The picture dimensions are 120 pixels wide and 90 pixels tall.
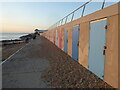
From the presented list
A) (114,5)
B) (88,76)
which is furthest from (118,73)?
(114,5)

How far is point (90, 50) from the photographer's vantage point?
5695mm

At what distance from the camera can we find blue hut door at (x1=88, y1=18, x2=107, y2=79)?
459 cm

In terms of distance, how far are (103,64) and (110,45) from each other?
818mm

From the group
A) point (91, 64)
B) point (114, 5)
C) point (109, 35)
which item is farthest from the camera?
point (91, 64)

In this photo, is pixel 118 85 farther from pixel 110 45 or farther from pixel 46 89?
pixel 46 89

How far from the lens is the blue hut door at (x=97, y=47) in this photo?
4594 mm

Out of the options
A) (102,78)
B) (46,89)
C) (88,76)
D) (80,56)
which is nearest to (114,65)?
(102,78)

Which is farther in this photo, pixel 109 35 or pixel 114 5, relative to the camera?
pixel 109 35

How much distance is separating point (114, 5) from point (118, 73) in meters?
2.10

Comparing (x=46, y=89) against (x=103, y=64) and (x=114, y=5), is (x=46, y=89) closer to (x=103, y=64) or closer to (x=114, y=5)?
(x=103, y=64)

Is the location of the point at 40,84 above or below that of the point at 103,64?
below

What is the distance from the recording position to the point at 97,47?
504 centimetres

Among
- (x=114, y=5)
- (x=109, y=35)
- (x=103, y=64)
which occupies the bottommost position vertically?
(x=103, y=64)

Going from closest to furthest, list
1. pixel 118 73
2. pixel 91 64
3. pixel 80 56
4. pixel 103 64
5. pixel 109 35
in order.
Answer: pixel 118 73, pixel 109 35, pixel 103 64, pixel 91 64, pixel 80 56
